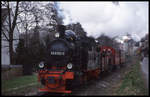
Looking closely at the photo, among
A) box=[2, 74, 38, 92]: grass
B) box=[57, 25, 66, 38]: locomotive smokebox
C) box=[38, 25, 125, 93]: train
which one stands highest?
box=[57, 25, 66, 38]: locomotive smokebox

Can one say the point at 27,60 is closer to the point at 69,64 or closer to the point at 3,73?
the point at 3,73

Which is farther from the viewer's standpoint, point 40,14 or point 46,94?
point 40,14

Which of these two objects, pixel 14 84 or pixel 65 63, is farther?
pixel 14 84

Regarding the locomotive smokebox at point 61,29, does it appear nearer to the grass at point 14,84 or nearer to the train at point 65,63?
the train at point 65,63

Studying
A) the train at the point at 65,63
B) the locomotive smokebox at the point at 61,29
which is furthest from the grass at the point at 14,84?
the locomotive smokebox at the point at 61,29

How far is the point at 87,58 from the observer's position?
13953 millimetres

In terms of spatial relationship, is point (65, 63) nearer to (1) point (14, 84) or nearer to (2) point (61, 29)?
(2) point (61, 29)

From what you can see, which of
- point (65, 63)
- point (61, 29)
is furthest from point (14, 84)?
point (61, 29)

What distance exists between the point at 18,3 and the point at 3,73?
6.26m

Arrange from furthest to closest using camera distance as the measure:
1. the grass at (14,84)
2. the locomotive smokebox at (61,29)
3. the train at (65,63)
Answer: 1. the locomotive smokebox at (61,29)
2. the grass at (14,84)
3. the train at (65,63)

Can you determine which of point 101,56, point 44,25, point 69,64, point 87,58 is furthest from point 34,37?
point 69,64

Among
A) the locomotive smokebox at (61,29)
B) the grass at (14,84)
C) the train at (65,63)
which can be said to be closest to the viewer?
the train at (65,63)

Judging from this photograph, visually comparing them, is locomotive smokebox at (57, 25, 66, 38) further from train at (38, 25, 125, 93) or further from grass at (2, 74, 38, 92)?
grass at (2, 74, 38, 92)

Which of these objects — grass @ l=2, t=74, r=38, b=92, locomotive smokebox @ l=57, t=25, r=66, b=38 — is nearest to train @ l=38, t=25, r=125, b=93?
locomotive smokebox @ l=57, t=25, r=66, b=38
